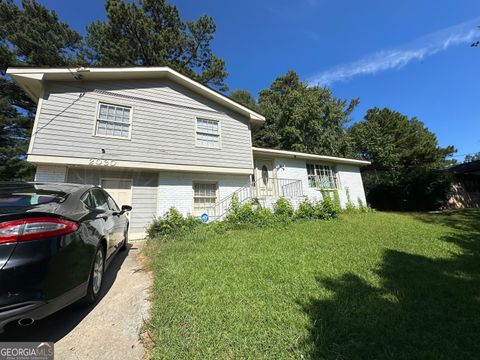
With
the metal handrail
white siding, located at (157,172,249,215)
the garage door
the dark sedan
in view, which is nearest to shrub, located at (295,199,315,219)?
the metal handrail

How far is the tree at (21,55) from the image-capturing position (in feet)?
51.5

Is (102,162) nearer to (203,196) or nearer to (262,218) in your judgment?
(203,196)

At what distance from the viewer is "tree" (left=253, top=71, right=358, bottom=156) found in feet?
77.4

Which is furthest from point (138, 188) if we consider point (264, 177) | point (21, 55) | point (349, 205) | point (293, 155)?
point (21, 55)

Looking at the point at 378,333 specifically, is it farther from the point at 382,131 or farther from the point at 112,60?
the point at 382,131

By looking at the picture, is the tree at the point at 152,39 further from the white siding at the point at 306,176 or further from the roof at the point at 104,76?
the white siding at the point at 306,176

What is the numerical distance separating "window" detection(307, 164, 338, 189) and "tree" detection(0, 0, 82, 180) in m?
19.0

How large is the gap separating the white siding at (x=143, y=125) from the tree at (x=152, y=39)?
7936 mm

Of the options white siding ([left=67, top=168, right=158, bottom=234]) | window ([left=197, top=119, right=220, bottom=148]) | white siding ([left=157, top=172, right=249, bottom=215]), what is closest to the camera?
white siding ([left=67, top=168, right=158, bottom=234])

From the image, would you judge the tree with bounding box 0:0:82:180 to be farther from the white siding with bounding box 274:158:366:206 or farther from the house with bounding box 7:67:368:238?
the white siding with bounding box 274:158:366:206

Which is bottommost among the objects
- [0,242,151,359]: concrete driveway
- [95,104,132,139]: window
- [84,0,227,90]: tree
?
[0,242,151,359]: concrete driveway

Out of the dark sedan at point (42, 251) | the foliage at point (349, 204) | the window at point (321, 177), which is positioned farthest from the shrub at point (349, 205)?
the dark sedan at point (42, 251)

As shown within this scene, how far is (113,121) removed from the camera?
866cm

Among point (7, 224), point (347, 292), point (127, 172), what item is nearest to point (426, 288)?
point (347, 292)
